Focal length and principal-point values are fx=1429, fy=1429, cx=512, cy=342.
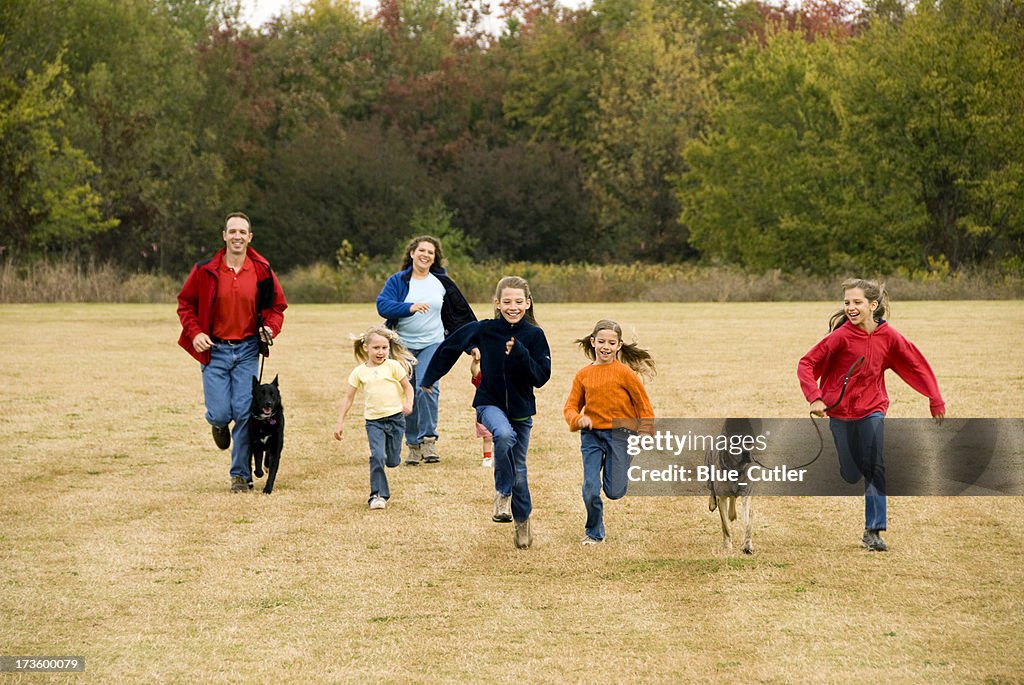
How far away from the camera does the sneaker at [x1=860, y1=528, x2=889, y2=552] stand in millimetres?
8633

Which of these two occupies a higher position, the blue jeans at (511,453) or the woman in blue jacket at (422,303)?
the woman in blue jacket at (422,303)

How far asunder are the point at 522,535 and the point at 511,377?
98 centimetres

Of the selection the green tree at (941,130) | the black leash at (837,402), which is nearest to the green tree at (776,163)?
the green tree at (941,130)

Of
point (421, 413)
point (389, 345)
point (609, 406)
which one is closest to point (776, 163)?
point (421, 413)

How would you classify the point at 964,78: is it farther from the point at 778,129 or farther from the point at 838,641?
the point at 838,641

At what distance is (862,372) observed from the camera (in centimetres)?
846

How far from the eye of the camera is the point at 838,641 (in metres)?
6.51

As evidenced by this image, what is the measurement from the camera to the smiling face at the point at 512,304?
8.77 metres

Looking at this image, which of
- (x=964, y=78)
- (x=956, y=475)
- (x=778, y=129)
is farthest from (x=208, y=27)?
(x=956, y=475)

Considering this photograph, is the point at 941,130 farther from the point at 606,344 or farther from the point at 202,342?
the point at 606,344

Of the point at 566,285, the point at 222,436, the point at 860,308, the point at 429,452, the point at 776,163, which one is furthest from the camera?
the point at 776,163

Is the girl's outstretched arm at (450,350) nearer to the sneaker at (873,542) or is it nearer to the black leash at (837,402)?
the black leash at (837,402)

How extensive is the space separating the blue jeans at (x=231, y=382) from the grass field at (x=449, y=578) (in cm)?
65

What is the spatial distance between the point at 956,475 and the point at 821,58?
1908 inches
